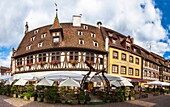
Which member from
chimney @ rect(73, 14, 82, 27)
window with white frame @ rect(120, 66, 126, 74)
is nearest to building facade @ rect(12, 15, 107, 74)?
chimney @ rect(73, 14, 82, 27)

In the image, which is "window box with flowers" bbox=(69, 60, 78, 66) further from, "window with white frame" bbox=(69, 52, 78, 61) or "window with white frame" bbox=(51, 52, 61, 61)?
"window with white frame" bbox=(51, 52, 61, 61)

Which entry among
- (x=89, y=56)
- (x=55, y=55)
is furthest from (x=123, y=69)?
(x=55, y=55)

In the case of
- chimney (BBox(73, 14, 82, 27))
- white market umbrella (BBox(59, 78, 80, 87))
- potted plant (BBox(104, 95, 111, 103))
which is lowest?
potted plant (BBox(104, 95, 111, 103))

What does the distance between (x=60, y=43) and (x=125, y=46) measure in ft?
38.7

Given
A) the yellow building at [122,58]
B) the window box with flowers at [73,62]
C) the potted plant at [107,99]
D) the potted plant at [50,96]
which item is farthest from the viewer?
the yellow building at [122,58]

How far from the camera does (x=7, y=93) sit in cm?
2058

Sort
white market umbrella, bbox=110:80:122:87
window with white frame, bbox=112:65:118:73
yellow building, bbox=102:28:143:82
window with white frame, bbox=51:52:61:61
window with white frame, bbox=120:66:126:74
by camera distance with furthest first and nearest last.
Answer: window with white frame, bbox=120:66:126:74
window with white frame, bbox=112:65:118:73
yellow building, bbox=102:28:143:82
window with white frame, bbox=51:52:61:61
white market umbrella, bbox=110:80:122:87

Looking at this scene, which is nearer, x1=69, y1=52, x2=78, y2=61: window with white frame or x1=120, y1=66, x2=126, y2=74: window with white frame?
x1=69, y1=52, x2=78, y2=61: window with white frame

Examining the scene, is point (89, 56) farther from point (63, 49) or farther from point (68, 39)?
point (68, 39)

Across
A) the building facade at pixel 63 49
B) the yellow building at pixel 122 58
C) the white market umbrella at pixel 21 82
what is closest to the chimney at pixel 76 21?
the building facade at pixel 63 49

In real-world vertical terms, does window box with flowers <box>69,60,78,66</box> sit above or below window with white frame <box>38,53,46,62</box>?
below

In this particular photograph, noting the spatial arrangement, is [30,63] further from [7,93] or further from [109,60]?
[109,60]

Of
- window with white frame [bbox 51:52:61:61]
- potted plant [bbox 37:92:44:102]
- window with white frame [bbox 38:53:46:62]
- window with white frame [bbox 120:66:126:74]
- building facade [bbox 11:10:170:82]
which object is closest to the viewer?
potted plant [bbox 37:92:44:102]

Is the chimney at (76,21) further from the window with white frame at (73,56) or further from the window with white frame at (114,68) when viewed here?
the window with white frame at (114,68)
